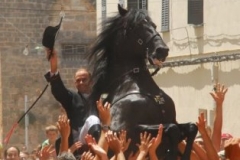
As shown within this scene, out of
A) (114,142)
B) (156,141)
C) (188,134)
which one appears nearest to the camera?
(114,142)

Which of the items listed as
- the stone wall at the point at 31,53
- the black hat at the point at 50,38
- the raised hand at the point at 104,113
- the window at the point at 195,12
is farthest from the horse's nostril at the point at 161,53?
the stone wall at the point at 31,53

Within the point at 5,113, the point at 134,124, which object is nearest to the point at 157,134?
the point at 134,124

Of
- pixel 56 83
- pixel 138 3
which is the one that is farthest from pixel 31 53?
pixel 56 83

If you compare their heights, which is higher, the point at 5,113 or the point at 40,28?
the point at 40,28

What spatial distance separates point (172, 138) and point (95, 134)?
822 millimetres

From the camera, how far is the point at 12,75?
33.8 m

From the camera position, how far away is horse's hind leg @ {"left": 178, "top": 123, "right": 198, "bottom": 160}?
946cm

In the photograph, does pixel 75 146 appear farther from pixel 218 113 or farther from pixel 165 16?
pixel 165 16

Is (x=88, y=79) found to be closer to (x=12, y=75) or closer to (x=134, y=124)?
(x=134, y=124)

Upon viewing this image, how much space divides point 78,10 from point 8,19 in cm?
231

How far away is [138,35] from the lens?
9.95 metres

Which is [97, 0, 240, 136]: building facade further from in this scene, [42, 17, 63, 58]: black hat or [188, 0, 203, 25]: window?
[42, 17, 63, 58]: black hat

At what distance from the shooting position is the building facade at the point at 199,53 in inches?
909

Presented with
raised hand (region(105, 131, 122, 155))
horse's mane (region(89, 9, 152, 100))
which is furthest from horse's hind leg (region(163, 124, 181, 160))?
raised hand (region(105, 131, 122, 155))
